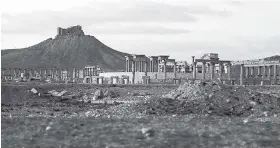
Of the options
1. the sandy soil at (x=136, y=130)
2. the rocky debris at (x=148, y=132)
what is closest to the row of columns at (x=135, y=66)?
the sandy soil at (x=136, y=130)

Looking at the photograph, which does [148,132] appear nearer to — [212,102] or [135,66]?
[212,102]

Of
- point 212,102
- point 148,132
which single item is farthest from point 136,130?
point 212,102

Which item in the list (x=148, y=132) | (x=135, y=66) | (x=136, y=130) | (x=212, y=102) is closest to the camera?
(x=148, y=132)

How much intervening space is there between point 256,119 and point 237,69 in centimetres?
8630

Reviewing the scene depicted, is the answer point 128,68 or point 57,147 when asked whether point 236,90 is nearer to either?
point 57,147

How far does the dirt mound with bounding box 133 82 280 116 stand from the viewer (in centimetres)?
3228

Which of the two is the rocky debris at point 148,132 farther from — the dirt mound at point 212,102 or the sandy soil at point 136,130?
the dirt mound at point 212,102

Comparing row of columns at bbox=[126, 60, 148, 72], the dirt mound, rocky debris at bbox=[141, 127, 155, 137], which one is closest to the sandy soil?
rocky debris at bbox=[141, 127, 155, 137]


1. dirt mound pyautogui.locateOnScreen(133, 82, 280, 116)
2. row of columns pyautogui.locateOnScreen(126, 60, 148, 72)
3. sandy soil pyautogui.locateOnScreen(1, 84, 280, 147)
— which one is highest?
row of columns pyautogui.locateOnScreen(126, 60, 148, 72)

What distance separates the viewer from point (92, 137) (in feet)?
72.9

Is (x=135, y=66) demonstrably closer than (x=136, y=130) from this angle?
No

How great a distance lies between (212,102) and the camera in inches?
1326

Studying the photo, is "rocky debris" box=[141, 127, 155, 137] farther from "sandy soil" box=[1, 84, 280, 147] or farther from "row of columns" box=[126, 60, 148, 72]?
"row of columns" box=[126, 60, 148, 72]

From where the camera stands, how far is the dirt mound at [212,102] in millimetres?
32281
